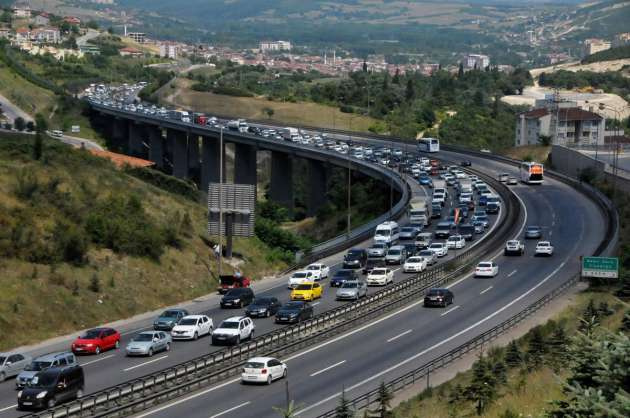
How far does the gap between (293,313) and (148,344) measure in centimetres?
761

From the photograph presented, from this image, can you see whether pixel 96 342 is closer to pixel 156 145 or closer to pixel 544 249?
pixel 544 249

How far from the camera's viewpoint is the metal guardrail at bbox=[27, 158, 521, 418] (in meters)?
32.1

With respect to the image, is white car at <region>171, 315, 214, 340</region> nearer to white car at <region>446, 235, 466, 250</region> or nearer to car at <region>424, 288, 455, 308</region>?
car at <region>424, 288, 455, 308</region>

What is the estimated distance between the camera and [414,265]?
6141 centimetres

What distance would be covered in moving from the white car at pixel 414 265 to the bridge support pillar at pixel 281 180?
60.1m

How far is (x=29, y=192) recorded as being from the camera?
58.2 m

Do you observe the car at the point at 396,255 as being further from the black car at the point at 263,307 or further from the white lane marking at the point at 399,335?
the white lane marking at the point at 399,335

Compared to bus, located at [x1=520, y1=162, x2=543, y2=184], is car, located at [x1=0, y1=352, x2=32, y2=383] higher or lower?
higher

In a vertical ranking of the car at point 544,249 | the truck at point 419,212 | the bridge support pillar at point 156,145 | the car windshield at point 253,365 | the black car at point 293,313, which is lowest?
the bridge support pillar at point 156,145

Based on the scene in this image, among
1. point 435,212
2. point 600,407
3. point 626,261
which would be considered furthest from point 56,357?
point 435,212

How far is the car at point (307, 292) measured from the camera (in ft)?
176

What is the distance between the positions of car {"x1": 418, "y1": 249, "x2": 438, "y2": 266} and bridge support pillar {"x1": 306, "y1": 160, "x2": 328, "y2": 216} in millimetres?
53107

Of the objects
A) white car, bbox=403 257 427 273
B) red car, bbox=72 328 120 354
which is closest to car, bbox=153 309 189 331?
red car, bbox=72 328 120 354

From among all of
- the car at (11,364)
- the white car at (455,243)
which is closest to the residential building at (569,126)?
the white car at (455,243)
